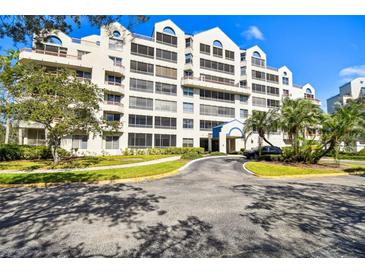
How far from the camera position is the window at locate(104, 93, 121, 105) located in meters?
27.8

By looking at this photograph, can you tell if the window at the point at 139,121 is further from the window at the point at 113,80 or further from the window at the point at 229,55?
the window at the point at 229,55

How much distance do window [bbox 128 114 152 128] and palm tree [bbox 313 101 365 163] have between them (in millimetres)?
24097

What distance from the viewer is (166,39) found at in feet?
110

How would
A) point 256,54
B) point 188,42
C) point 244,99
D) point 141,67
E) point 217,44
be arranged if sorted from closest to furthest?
point 141,67 < point 188,42 < point 217,44 < point 244,99 < point 256,54

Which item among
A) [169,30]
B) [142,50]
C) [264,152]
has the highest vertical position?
[169,30]

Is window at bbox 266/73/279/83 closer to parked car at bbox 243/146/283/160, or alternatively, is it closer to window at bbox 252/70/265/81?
window at bbox 252/70/265/81

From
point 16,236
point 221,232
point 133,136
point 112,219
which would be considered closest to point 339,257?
point 221,232

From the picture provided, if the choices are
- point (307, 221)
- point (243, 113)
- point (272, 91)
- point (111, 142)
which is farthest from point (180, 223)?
point (272, 91)

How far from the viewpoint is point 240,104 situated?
39.1m

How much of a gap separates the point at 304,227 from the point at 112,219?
5414 millimetres

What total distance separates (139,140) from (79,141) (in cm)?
888

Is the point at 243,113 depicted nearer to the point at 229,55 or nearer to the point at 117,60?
the point at 229,55

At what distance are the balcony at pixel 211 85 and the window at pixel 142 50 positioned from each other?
284 inches
